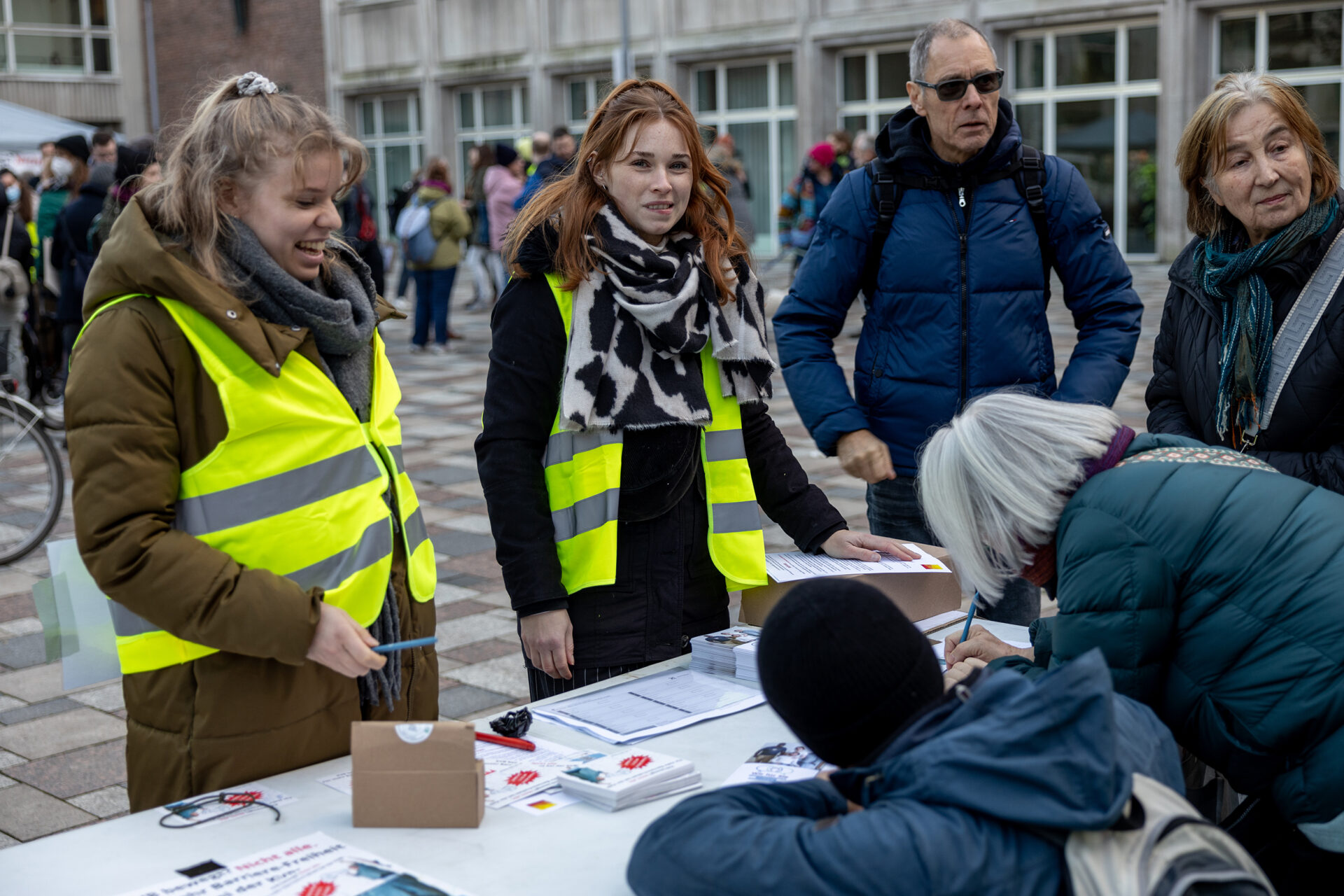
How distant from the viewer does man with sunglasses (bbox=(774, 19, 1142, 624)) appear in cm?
321

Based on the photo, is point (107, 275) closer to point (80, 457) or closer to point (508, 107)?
point (80, 457)

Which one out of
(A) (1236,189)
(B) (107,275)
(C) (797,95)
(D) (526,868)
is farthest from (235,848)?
(C) (797,95)

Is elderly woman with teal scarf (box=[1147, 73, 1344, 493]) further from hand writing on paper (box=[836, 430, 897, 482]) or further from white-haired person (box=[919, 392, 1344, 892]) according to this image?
white-haired person (box=[919, 392, 1344, 892])

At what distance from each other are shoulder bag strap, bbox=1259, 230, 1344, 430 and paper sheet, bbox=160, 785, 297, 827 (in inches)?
83.2

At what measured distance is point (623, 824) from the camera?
197cm

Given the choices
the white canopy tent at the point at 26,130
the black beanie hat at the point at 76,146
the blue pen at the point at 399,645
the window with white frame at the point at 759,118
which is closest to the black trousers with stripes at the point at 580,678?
the blue pen at the point at 399,645

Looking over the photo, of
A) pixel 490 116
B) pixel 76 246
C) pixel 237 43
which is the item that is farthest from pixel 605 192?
pixel 237 43

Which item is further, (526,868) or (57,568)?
(57,568)

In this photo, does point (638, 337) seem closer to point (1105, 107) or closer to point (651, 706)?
point (651, 706)

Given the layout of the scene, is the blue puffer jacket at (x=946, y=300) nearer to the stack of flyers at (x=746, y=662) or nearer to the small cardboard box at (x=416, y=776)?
the stack of flyers at (x=746, y=662)

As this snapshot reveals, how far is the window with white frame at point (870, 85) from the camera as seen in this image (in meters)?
20.5

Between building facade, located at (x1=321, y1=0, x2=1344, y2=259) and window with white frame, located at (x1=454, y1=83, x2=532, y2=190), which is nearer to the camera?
building facade, located at (x1=321, y1=0, x2=1344, y2=259)

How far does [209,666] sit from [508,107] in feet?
80.9

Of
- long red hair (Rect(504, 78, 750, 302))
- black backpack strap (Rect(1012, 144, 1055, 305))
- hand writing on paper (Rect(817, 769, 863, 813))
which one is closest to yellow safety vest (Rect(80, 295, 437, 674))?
long red hair (Rect(504, 78, 750, 302))
